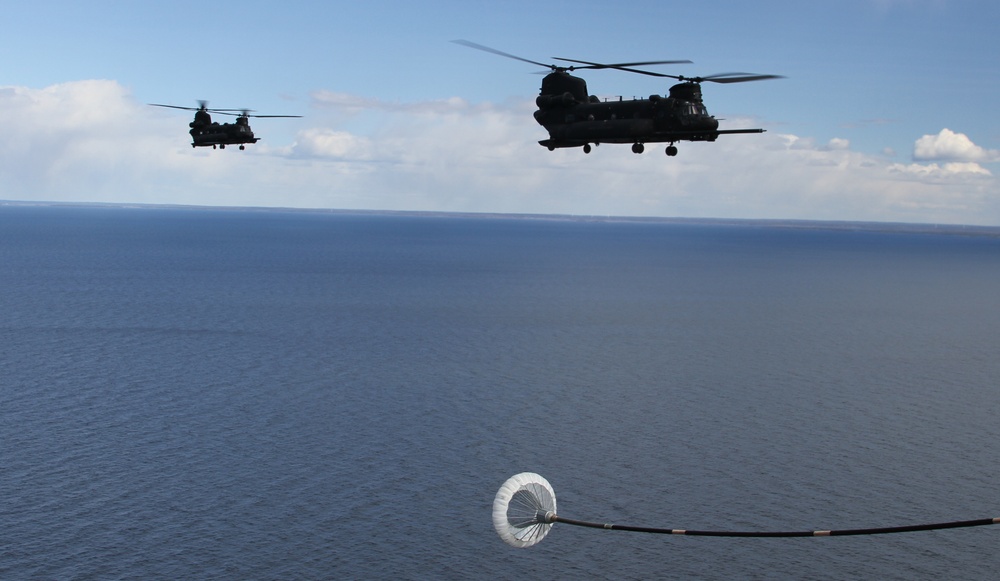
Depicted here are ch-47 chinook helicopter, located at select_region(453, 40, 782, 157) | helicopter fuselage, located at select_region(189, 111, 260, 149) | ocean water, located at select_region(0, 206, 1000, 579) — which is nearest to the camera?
ch-47 chinook helicopter, located at select_region(453, 40, 782, 157)

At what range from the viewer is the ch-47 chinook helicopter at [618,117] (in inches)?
2309

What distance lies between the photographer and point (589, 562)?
7781cm

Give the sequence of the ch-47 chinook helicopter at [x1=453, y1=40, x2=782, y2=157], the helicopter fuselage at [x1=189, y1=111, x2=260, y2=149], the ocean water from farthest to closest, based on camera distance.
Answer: the helicopter fuselage at [x1=189, y1=111, x2=260, y2=149] < the ocean water < the ch-47 chinook helicopter at [x1=453, y1=40, x2=782, y2=157]

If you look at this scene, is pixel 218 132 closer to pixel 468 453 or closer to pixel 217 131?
pixel 217 131

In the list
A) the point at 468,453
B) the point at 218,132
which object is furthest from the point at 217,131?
the point at 468,453

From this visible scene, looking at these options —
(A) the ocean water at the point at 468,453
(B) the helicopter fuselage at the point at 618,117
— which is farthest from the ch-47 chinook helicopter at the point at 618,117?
(A) the ocean water at the point at 468,453

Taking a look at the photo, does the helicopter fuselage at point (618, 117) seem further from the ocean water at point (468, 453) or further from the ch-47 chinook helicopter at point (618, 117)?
the ocean water at point (468, 453)

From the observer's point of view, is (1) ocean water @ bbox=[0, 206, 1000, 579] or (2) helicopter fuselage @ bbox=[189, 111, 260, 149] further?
(2) helicopter fuselage @ bbox=[189, 111, 260, 149]

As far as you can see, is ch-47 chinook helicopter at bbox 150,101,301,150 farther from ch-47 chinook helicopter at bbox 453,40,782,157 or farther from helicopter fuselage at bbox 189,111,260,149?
ch-47 chinook helicopter at bbox 453,40,782,157

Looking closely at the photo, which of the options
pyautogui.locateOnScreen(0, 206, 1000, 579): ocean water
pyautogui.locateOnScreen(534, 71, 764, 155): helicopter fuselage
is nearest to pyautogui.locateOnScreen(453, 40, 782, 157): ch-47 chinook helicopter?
pyautogui.locateOnScreen(534, 71, 764, 155): helicopter fuselage

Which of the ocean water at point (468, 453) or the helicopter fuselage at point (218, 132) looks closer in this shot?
the ocean water at point (468, 453)

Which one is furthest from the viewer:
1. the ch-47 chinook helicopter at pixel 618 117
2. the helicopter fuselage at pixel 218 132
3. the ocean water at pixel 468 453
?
the helicopter fuselage at pixel 218 132

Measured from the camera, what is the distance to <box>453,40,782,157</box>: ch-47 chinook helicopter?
58.7 m

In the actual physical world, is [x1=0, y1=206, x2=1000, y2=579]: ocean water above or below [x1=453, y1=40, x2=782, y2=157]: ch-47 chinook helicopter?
below
